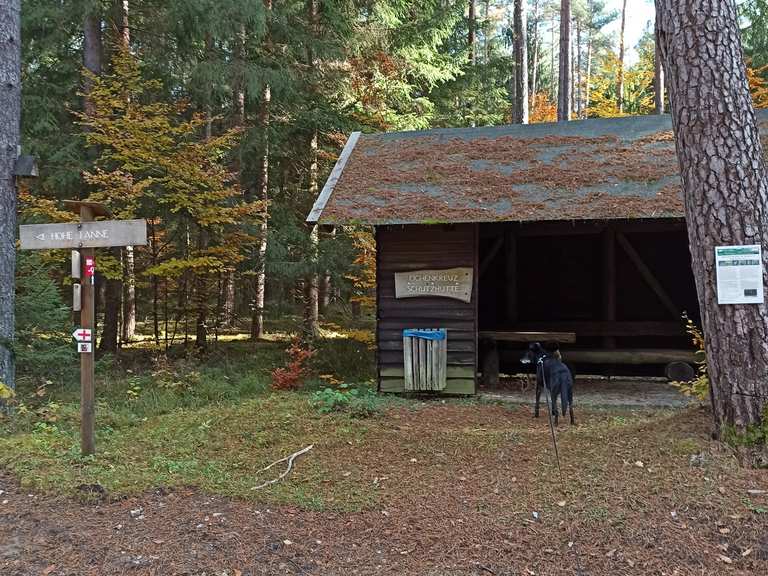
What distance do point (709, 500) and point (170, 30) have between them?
1257 cm

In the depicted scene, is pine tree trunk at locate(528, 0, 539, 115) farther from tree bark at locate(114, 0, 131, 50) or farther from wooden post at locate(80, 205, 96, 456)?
wooden post at locate(80, 205, 96, 456)

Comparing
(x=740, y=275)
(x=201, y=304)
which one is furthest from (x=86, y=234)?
(x=201, y=304)


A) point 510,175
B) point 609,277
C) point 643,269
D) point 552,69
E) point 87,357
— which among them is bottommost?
point 87,357

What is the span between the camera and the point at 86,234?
17.0 feet

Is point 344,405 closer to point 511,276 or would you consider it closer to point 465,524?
point 465,524

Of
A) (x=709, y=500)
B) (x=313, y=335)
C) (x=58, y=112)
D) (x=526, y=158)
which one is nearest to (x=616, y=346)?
(x=526, y=158)

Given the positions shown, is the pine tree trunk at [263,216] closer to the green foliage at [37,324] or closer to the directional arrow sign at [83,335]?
the green foliage at [37,324]

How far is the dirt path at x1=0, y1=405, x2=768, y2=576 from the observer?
325 cm

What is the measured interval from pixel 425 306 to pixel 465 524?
218 inches

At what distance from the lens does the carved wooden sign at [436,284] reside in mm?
8922

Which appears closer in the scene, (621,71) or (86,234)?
(86,234)

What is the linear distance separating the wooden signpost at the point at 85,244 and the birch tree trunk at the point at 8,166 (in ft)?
8.84

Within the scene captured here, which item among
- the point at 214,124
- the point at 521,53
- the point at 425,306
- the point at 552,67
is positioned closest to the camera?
the point at 425,306

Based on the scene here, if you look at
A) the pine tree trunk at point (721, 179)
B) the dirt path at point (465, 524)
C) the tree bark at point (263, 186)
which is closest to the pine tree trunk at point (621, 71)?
the tree bark at point (263, 186)
